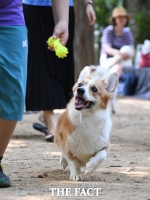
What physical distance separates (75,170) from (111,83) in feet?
2.76

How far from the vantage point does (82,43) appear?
48.1 feet

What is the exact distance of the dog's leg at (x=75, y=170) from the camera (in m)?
5.28

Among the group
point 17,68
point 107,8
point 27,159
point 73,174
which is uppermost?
point 17,68

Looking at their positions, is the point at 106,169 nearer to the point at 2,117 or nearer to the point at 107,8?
the point at 2,117

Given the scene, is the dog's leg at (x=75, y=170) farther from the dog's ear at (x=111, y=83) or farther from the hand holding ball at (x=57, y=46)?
the hand holding ball at (x=57, y=46)

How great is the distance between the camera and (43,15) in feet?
24.4

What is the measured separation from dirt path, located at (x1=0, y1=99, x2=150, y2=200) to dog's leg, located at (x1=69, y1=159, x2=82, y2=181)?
0.25ft

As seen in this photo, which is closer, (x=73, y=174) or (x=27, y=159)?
(x=73, y=174)

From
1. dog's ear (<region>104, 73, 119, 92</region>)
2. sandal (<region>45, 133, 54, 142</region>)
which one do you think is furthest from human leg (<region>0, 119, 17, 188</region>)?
sandal (<region>45, 133, 54, 142</region>)

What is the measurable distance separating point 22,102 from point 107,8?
2012 centimetres

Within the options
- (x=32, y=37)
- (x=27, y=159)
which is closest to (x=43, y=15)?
(x=32, y=37)

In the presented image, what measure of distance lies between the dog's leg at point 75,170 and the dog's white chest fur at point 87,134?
0.06 meters

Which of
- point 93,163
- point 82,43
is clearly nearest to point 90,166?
point 93,163

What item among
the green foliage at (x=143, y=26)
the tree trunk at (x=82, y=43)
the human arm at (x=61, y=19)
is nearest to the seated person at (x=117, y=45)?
the tree trunk at (x=82, y=43)
